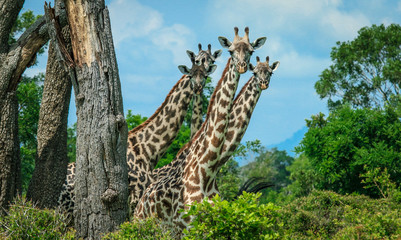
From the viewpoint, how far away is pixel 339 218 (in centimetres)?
1002

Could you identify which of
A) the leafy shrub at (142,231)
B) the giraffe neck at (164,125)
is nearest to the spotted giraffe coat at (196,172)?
the leafy shrub at (142,231)

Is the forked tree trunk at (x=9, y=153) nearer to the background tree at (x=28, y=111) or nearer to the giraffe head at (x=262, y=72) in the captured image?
the giraffe head at (x=262, y=72)

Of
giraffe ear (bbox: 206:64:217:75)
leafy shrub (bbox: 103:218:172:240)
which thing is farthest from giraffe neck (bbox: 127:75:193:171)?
leafy shrub (bbox: 103:218:172:240)

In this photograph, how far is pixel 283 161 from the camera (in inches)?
2576

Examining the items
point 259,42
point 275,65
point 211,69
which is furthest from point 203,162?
point 275,65

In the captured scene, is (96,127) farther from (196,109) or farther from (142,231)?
(196,109)

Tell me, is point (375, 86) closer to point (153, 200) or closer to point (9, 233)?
point (153, 200)

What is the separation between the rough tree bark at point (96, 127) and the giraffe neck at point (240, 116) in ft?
6.30

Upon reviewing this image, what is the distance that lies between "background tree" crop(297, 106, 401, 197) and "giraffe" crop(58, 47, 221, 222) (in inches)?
367

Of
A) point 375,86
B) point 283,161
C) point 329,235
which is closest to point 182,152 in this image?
point 329,235

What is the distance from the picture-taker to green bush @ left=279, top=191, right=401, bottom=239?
22.9 feet

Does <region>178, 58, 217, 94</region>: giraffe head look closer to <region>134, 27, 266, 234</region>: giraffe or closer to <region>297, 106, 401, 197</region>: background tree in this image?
<region>134, 27, 266, 234</region>: giraffe

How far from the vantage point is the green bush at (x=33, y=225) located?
22.5 ft

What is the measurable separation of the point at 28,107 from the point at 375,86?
21.7 m
